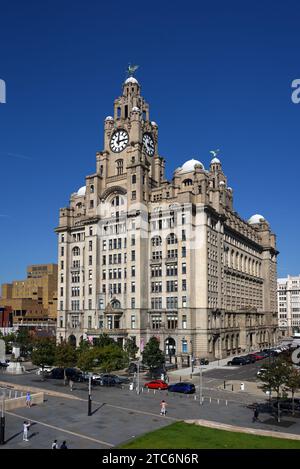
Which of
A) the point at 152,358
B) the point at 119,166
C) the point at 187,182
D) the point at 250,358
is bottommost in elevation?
the point at 250,358

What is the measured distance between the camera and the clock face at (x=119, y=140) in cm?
11825

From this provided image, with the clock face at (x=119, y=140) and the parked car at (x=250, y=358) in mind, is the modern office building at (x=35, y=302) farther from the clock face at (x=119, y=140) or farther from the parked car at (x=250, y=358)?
the parked car at (x=250, y=358)

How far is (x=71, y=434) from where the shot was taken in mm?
39688

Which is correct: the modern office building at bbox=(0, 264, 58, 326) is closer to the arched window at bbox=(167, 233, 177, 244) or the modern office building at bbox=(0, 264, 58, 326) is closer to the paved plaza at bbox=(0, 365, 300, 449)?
the arched window at bbox=(167, 233, 177, 244)

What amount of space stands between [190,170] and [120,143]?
18375 mm

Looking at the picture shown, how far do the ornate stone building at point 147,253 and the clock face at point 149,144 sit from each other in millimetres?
269

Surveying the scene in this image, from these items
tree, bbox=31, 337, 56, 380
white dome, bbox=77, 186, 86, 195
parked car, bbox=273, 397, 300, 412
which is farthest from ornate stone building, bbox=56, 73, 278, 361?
parked car, bbox=273, 397, 300, 412

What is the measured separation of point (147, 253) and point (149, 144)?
96.9 ft

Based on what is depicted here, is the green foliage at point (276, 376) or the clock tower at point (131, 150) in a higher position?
the clock tower at point (131, 150)

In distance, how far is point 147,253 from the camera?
110250mm

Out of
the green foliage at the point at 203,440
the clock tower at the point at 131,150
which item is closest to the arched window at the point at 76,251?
the clock tower at the point at 131,150

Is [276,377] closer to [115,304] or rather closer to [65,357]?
[65,357]

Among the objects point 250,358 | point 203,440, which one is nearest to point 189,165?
point 250,358
